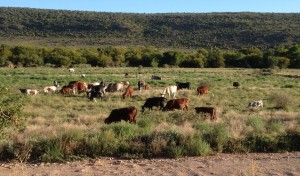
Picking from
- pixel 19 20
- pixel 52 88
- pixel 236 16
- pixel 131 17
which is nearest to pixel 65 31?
pixel 19 20

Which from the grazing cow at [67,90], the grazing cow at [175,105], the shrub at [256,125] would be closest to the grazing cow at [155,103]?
the grazing cow at [175,105]

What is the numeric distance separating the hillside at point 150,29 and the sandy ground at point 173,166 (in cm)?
9513

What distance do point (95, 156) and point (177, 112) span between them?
9.35 metres

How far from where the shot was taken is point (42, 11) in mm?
124062

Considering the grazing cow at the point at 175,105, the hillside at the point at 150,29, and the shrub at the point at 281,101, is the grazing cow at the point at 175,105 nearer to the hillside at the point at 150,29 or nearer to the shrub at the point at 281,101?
the shrub at the point at 281,101

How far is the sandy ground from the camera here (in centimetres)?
911

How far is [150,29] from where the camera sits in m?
117

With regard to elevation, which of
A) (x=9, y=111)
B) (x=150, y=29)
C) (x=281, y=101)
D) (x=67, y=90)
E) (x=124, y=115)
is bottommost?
(x=281, y=101)

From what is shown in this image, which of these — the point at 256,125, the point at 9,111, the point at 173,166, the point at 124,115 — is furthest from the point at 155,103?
the point at 173,166

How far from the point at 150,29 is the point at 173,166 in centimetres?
10887

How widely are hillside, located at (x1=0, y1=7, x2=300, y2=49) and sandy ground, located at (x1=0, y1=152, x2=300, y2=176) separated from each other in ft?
312

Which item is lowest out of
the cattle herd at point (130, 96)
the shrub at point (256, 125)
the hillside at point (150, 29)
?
the cattle herd at point (130, 96)

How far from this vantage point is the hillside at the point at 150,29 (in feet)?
352

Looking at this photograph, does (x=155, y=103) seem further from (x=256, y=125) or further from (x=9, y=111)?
(x=9, y=111)
